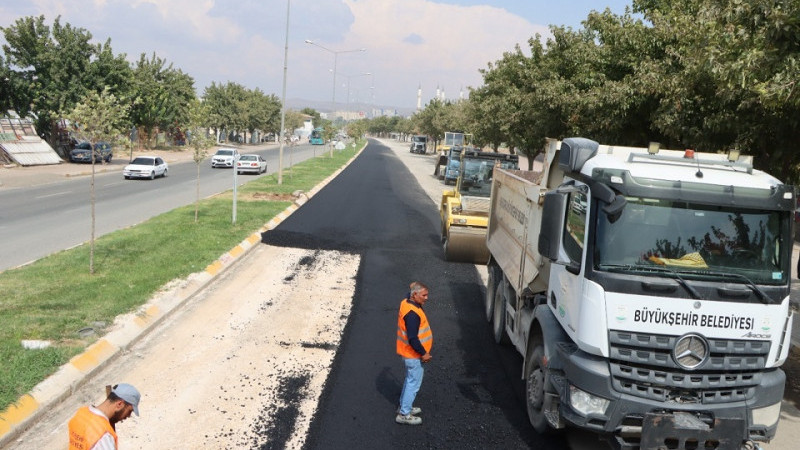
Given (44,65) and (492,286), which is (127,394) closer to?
(492,286)

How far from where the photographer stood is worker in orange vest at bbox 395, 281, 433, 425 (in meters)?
6.40

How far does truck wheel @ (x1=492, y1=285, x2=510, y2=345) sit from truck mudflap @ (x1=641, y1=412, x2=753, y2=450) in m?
4.07

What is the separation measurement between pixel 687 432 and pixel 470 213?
995cm

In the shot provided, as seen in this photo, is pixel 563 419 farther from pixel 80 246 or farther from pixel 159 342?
pixel 80 246

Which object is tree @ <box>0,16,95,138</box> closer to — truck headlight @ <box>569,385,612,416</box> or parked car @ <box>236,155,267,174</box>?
parked car @ <box>236,155,267,174</box>

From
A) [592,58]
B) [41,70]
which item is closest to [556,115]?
[592,58]

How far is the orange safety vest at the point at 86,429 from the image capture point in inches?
146

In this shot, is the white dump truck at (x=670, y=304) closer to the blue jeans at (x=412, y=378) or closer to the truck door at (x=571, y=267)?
the truck door at (x=571, y=267)

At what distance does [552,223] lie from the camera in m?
5.82

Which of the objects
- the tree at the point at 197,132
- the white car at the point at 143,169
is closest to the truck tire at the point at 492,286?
the tree at the point at 197,132

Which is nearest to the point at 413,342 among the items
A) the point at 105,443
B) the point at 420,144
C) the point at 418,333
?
the point at 418,333

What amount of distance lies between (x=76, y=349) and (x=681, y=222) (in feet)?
25.1

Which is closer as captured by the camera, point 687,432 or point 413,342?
point 687,432

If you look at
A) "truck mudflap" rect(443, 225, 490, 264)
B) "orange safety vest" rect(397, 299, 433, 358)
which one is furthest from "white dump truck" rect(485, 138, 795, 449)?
"truck mudflap" rect(443, 225, 490, 264)
